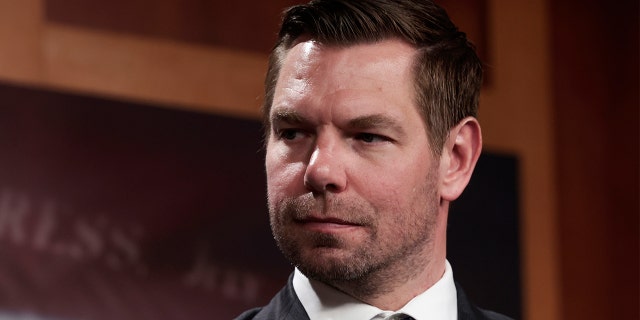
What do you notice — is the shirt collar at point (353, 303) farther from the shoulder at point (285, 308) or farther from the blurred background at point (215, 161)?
the blurred background at point (215, 161)

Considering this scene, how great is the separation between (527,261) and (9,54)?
1.17 meters

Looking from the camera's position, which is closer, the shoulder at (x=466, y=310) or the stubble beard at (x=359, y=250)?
the stubble beard at (x=359, y=250)

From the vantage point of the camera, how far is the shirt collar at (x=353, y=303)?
3.89 ft

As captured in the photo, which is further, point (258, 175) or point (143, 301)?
point (258, 175)

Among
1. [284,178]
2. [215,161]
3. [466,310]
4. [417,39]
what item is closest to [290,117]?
[284,178]

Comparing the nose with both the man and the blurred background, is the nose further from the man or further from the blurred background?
the blurred background

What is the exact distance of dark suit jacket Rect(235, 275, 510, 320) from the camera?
1223 mm

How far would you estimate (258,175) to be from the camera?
2.29 metres

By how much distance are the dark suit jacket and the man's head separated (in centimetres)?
5

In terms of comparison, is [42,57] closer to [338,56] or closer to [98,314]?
[98,314]

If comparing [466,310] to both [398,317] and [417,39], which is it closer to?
[398,317]

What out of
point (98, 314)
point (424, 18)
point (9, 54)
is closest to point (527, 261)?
point (98, 314)

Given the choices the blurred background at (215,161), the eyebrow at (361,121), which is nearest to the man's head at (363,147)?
the eyebrow at (361,121)

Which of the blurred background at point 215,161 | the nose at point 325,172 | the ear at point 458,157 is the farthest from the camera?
the blurred background at point 215,161
